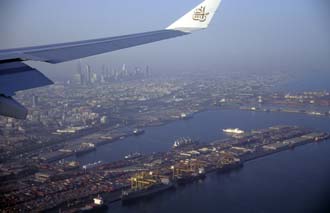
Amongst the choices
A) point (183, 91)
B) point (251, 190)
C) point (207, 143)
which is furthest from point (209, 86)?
point (251, 190)

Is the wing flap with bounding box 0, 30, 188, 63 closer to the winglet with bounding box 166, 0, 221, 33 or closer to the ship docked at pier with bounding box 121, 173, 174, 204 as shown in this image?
the winglet with bounding box 166, 0, 221, 33

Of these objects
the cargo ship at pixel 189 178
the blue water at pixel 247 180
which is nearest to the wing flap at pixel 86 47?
the blue water at pixel 247 180

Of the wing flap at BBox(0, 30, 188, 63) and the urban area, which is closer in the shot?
the wing flap at BBox(0, 30, 188, 63)

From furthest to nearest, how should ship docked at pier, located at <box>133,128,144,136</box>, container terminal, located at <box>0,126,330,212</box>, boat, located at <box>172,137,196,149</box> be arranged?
ship docked at pier, located at <box>133,128,144,136</box>, boat, located at <box>172,137,196,149</box>, container terminal, located at <box>0,126,330,212</box>

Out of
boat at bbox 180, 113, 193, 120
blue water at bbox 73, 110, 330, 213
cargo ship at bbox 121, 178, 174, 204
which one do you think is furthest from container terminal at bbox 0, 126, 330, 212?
boat at bbox 180, 113, 193, 120

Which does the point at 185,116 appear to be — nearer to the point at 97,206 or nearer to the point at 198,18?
the point at 97,206

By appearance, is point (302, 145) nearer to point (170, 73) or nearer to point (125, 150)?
point (125, 150)

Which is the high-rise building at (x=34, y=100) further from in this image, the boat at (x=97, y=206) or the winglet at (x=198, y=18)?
the winglet at (x=198, y=18)

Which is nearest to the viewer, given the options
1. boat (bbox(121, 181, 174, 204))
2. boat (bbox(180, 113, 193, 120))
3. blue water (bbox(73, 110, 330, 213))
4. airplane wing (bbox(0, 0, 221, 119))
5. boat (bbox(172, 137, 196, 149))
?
airplane wing (bbox(0, 0, 221, 119))
